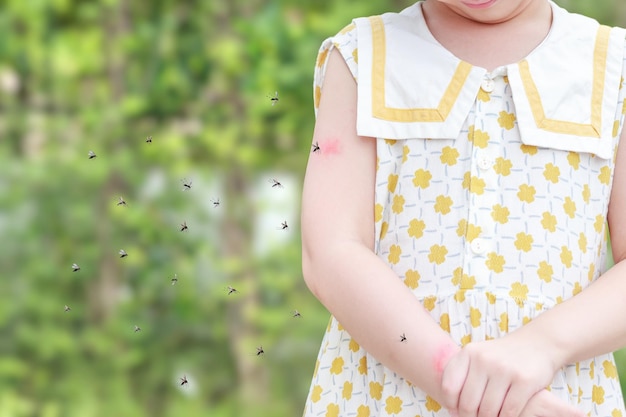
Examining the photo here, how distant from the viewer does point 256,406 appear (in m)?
1.97

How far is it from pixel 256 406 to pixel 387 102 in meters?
1.26

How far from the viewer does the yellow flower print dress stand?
2.56ft

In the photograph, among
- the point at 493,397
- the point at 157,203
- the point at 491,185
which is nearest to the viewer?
the point at 493,397

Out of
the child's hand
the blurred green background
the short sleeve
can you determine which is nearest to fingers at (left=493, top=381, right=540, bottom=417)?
the child's hand

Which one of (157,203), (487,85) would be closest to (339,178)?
(487,85)

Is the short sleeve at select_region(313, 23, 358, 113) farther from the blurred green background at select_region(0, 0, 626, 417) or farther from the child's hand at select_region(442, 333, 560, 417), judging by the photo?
the blurred green background at select_region(0, 0, 626, 417)

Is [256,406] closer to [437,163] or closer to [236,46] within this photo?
[236,46]

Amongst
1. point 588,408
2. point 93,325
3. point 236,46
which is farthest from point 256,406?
point 588,408

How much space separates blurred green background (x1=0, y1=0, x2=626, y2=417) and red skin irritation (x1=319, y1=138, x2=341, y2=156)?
3.49 ft

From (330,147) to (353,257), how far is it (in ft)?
0.32

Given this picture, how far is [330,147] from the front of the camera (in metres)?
0.81

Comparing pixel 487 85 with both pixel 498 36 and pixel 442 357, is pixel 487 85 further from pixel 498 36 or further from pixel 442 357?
pixel 442 357

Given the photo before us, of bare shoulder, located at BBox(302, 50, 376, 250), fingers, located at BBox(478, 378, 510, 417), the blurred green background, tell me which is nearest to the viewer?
fingers, located at BBox(478, 378, 510, 417)

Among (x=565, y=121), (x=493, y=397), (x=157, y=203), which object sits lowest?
(x=157, y=203)
